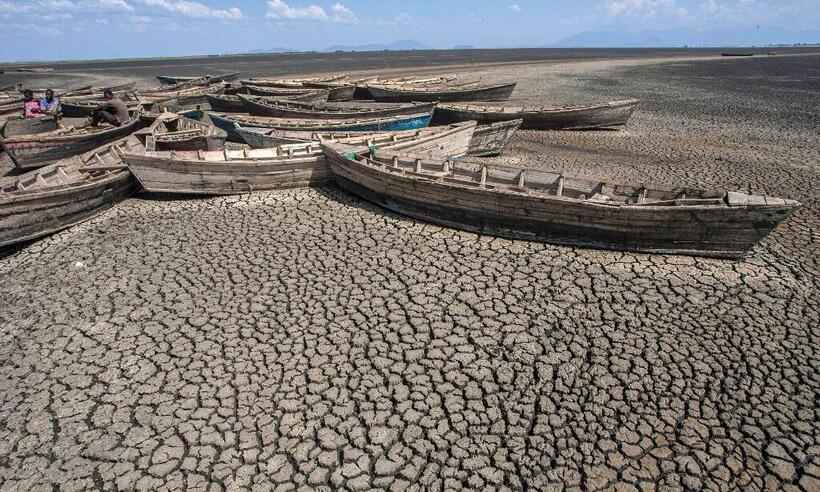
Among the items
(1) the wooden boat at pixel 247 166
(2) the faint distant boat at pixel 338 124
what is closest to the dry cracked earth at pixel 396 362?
(1) the wooden boat at pixel 247 166

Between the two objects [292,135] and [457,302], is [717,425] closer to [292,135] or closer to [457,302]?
[457,302]

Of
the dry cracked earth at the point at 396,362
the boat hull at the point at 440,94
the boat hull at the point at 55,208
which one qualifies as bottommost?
the dry cracked earth at the point at 396,362

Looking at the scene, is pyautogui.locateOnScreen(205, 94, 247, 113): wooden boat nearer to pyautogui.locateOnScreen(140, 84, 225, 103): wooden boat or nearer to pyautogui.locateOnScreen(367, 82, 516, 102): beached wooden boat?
pyautogui.locateOnScreen(140, 84, 225, 103): wooden boat

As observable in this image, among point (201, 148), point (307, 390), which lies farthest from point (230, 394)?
point (201, 148)

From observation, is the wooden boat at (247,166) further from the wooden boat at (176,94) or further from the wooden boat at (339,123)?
the wooden boat at (176,94)

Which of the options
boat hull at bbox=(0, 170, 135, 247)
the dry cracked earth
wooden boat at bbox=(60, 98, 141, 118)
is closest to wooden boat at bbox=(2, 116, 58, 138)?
wooden boat at bbox=(60, 98, 141, 118)

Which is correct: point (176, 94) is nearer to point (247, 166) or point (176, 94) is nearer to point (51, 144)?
point (51, 144)

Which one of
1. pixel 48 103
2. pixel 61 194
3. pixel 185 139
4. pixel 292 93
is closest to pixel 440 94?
pixel 292 93
